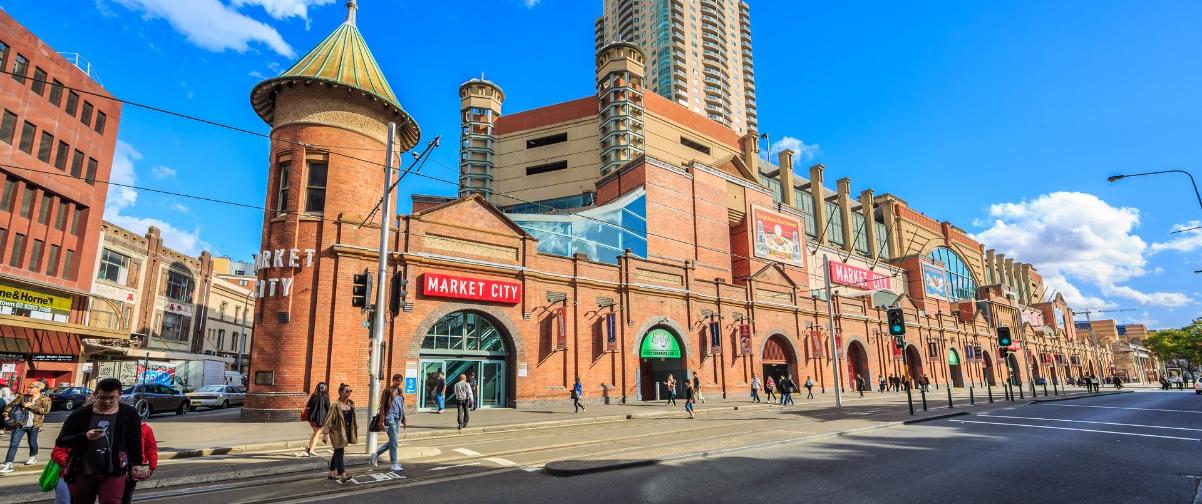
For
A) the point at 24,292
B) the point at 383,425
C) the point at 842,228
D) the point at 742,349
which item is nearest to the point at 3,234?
the point at 24,292

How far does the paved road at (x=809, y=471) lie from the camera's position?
26.2 ft

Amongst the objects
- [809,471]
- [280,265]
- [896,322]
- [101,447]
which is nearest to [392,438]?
[101,447]

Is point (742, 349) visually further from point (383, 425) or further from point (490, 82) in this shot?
point (490, 82)

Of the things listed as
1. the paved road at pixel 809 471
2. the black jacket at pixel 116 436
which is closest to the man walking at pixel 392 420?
the paved road at pixel 809 471

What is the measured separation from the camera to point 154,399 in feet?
82.2

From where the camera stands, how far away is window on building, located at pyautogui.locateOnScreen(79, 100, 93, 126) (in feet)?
114

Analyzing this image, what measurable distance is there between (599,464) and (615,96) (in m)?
61.5

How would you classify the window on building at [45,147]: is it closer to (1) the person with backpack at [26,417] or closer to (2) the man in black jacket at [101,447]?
(1) the person with backpack at [26,417]

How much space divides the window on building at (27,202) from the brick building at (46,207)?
2.1 inches

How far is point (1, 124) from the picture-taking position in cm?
2922

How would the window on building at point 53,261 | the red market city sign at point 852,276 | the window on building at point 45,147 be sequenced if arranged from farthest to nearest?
the red market city sign at point 852,276 < the window on building at point 53,261 < the window on building at point 45,147

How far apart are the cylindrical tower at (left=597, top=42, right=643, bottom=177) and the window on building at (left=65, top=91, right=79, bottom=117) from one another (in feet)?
142

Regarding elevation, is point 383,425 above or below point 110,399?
below

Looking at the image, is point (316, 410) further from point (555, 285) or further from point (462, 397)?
point (555, 285)
